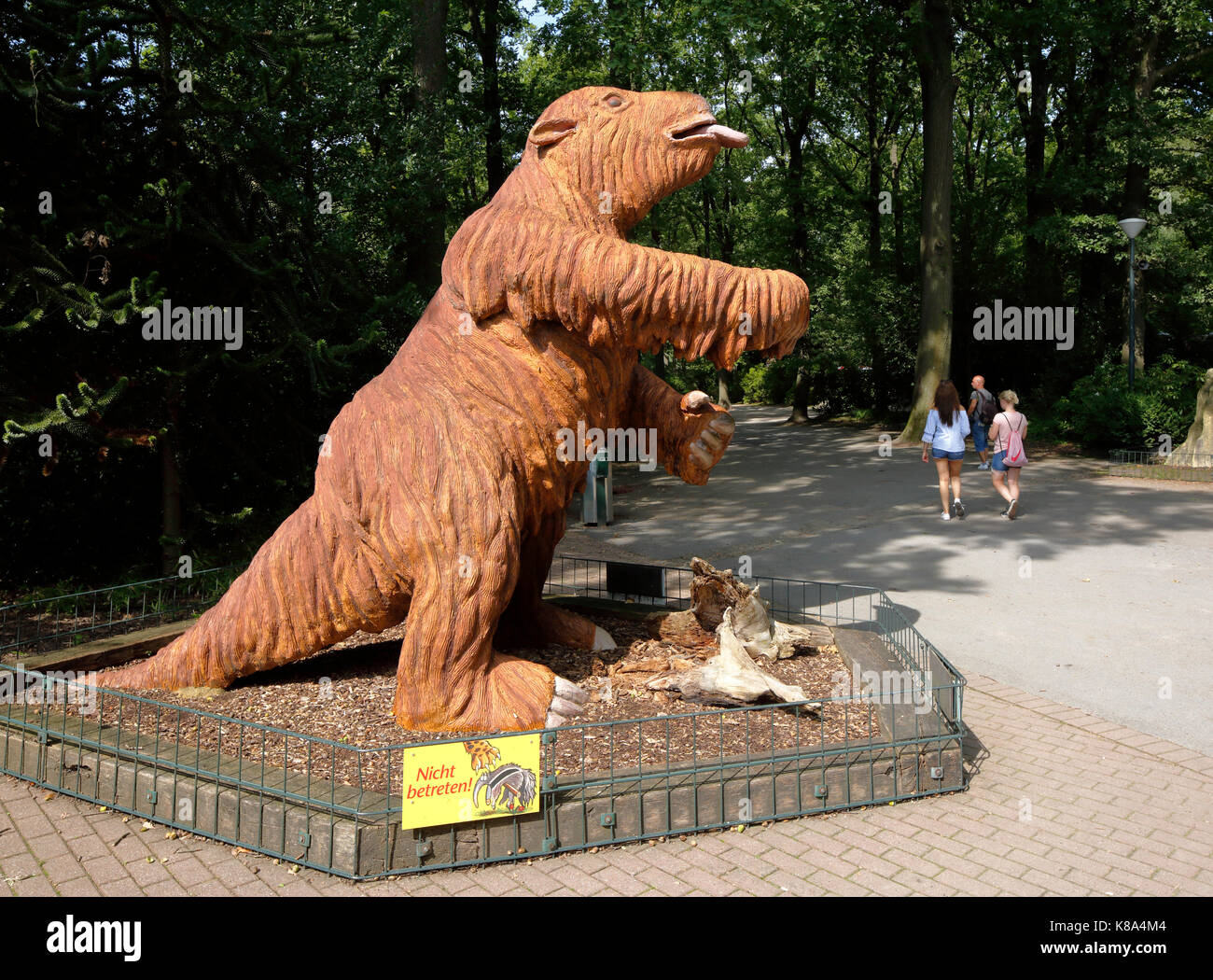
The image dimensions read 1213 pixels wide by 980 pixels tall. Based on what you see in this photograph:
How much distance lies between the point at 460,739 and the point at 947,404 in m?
9.70

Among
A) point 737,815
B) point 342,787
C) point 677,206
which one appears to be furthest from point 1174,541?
point 677,206

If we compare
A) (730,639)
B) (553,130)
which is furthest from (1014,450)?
(553,130)

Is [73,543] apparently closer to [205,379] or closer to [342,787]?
[205,379]

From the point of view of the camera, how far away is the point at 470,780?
3.56 m

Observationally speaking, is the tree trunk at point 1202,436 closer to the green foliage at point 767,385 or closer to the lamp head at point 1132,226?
the lamp head at point 1132,226

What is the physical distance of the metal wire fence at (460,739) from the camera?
3.60m

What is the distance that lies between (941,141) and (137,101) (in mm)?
15081

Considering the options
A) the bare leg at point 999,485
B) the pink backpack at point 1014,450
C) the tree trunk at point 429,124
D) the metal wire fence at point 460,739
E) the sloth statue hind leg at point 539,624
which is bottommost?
the metal wire fence at point 460,739

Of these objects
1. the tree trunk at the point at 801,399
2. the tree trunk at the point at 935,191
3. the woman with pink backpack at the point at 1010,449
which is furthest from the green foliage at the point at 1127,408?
the tree trunk at the point at 801,399

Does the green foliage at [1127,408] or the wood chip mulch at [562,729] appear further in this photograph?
the green foliage at [1127,408]

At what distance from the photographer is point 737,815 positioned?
3.94 metres

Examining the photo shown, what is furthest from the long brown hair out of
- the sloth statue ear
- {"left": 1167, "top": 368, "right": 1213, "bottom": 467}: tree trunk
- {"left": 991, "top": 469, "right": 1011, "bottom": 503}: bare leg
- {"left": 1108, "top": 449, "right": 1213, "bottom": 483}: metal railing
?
the sloth statue ear

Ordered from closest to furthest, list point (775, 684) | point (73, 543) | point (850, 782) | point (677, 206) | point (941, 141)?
point (850, 782) < point (775, 684) < point (73, 543) < point (941, 141) < point (677, 206)

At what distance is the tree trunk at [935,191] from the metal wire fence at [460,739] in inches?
579
